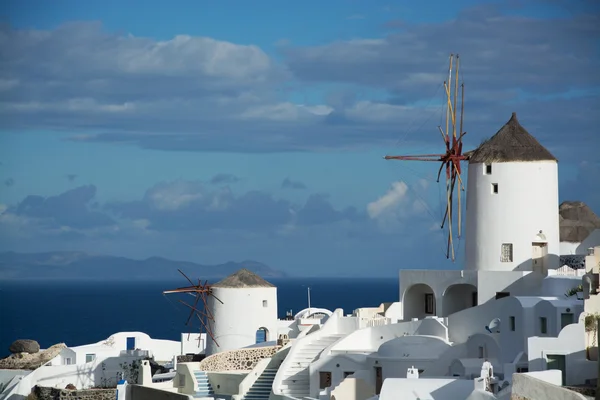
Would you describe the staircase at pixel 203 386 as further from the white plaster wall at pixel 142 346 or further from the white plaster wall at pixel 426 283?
the white plaster wall at pixel 426 283

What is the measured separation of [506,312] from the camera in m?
43.2

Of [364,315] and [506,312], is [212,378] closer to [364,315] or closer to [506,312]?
[364,315]

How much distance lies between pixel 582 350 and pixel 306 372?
40.4 ft

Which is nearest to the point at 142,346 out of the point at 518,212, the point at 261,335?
the point at 261,335

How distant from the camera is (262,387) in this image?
48.5 meters

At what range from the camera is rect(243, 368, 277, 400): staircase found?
47878 millimetres

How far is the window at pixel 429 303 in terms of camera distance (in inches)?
2044

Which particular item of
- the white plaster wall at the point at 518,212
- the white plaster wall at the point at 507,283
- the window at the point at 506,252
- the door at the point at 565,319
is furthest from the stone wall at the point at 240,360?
the door at the point at 565,319

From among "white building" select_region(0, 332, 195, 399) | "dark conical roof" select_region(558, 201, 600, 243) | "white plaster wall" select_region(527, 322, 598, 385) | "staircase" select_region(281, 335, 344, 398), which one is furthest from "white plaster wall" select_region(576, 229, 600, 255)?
"white building" select_region(0, 332, 195, 399)

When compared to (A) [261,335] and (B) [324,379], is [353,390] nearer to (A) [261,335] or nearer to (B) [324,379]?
(B) [324,379]

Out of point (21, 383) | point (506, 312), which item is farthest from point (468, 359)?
point (21, 383)

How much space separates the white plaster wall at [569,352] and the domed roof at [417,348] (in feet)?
20.3

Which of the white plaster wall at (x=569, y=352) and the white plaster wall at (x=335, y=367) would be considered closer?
the white plaster wall at (x=569, y=352)

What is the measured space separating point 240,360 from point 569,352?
50.1 ft
